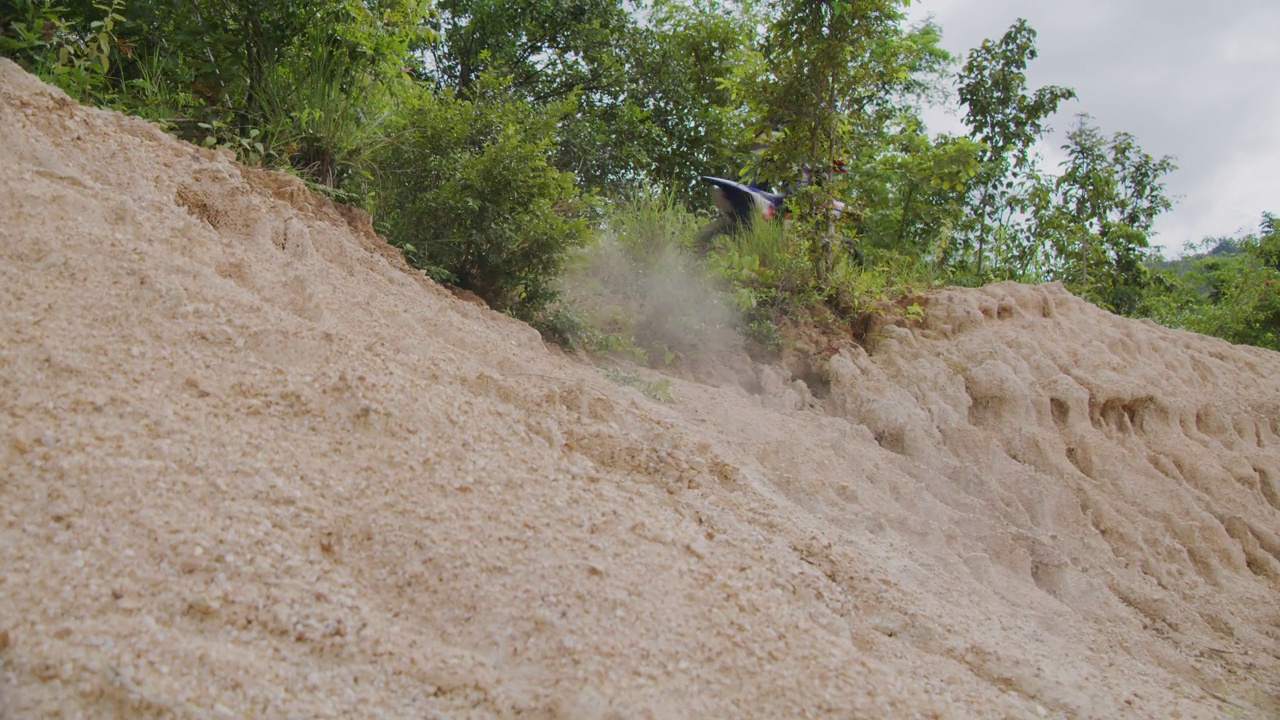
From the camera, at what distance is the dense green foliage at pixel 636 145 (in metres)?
5.04

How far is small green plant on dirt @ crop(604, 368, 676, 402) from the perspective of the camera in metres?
5.04

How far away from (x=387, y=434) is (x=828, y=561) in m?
1.52

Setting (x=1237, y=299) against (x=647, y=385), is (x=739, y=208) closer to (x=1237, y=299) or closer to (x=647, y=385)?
(x=647, y=385)

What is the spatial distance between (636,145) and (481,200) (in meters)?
4.66

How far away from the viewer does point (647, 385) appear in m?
5.16

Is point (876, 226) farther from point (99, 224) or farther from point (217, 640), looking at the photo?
point (217, 640)

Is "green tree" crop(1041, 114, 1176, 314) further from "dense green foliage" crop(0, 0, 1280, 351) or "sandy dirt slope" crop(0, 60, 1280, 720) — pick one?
"sandy dirt slope" crop(0, 60, 1280, 720)

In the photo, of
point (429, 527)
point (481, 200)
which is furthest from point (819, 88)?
point (429, 527)

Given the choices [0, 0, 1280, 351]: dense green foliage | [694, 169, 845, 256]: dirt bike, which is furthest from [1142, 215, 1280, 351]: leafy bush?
[694, 169, 845, 256]: dirt bike

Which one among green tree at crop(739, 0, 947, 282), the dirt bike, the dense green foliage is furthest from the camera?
the dirt bike

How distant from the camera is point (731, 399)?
5.44 meters

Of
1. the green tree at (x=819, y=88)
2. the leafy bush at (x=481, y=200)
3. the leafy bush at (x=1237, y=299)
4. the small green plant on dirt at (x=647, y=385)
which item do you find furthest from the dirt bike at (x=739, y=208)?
the leafy bush at (x=1237, y=299)

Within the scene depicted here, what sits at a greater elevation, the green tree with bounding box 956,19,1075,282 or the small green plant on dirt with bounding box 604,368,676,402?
the green tree with bounding box 956,19,1075,282

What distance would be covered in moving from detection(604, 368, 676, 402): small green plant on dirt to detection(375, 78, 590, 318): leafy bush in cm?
63
